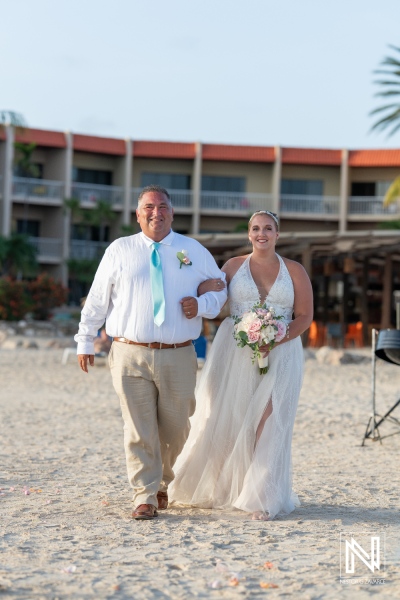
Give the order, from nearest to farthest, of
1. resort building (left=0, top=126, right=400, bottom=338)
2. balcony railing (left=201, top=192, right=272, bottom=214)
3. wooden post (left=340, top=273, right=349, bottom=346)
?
wooden post (left=340, top=273, right=349, bottom=346) < resort building (left=0, top=126, right=400, bottom=338) < balcony railing (left=201, top=192, right=272, bottom=214)

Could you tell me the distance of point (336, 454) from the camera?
948 cm

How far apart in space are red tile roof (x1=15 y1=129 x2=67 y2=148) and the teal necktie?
4451 centimetres

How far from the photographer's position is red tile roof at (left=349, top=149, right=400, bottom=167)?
51.3 meters

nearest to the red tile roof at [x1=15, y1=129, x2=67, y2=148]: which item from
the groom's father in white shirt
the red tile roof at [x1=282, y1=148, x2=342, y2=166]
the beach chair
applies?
the red tile roof at [x1=282, y1=148, x2=342, y2=166]

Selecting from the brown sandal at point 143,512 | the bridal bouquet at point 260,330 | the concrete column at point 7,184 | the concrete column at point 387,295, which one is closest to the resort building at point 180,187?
the concrete column at point 7,184

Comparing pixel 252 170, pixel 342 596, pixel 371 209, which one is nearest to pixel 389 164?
pixel 371 209

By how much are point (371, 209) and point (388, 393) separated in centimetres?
3780

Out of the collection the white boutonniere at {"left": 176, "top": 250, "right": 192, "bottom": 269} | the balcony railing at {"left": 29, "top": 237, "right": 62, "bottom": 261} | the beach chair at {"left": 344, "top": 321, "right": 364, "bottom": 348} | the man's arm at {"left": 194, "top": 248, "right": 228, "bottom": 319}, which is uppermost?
the balcony railing at {"left": 29, "top": 237, "right": 62, "bottom": 261}

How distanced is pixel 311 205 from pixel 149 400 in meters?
47.1

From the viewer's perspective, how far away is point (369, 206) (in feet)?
173

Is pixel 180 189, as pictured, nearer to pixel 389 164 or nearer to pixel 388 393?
pixel 389 164

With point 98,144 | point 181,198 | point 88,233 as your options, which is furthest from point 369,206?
point 88,233

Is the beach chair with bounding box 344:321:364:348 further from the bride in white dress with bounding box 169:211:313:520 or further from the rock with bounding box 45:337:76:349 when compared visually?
the bride in white dress with bounding box 169:211:313:520

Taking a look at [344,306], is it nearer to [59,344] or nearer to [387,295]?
[387,295]
